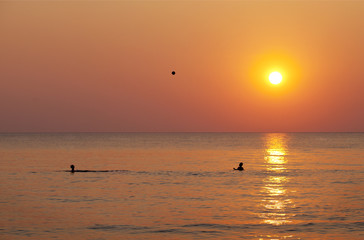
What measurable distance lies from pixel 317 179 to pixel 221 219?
86.4 feet

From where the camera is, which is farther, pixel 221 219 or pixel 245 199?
pixel 245 199

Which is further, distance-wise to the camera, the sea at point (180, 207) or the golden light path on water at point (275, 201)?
the golden light path on water at point (275, 201)

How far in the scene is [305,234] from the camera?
28172 millimetres

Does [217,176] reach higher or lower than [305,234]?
higher

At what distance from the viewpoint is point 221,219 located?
32.0 m

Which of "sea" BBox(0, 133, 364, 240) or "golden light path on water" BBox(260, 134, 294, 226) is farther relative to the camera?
"golden light path on water" BBox(260, 134, 294, 226)

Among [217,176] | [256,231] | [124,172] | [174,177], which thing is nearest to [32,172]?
[124,172]

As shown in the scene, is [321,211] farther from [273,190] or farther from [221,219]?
[273,190]

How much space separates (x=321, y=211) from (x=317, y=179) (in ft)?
70.6

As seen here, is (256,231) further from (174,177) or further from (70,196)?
(174,177)

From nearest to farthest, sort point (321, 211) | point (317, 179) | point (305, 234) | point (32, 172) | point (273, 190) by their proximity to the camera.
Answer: point (305, 234) → point (321, 211) → point (273, 190) → point (317, 179) → point (32, 172)

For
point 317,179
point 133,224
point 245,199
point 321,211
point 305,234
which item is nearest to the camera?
point 305,234

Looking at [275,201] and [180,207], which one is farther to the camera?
[275,201]

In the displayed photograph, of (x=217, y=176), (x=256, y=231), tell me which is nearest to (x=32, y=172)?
(x=217, y=176)
